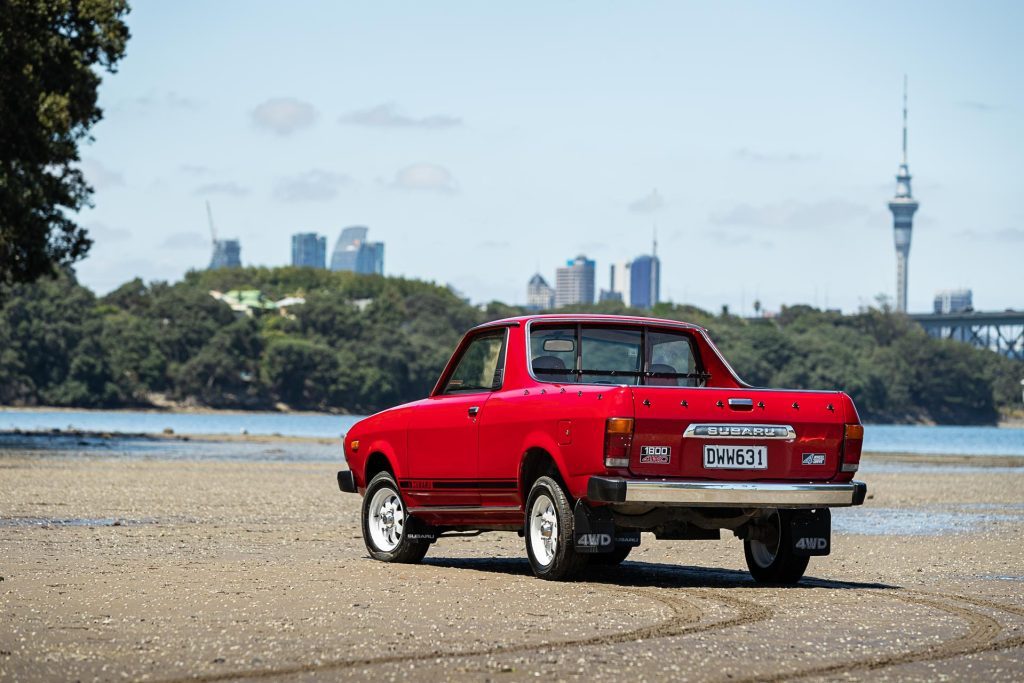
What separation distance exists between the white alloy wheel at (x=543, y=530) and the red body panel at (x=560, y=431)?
0.26 metres

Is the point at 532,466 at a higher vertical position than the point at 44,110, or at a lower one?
lower

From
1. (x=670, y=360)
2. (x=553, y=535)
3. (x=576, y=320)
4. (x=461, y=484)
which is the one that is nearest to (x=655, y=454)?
(x=553, y=535)

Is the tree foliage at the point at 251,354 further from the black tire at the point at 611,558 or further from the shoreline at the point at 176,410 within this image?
the black tire at the point at 611,558

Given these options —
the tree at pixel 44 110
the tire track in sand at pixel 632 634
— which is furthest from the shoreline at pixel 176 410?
the tire track in sand at pixel 632 634

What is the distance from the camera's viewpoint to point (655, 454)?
39.4 ft

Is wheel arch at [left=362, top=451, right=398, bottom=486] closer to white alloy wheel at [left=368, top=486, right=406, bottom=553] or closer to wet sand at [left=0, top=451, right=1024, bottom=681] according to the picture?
white alloy wheel at [left=368, top=486, right=406, bottom=553]

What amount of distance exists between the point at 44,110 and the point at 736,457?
2913cm

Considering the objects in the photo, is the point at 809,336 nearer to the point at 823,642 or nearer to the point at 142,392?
the point at 142,392

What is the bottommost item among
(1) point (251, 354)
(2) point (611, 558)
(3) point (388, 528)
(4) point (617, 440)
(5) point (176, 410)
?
(5) point (176, 410)

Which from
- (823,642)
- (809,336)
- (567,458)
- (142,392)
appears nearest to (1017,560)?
(567,458)

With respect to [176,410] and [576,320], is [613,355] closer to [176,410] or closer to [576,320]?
[576,320]

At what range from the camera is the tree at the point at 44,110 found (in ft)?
123

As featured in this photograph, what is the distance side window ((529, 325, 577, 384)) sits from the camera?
13.3m

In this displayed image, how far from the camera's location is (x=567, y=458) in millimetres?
12234
